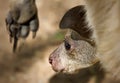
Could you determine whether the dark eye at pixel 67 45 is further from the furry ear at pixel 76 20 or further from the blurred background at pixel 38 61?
the blurred background at pixel 38 61

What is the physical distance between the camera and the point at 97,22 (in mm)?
925

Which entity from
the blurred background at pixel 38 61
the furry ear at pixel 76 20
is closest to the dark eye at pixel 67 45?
the furry ear at pixel 76 20

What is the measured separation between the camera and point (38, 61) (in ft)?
7.27

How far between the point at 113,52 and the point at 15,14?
17.8 inches

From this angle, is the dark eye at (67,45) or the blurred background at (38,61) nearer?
the dark eye at (67,45)

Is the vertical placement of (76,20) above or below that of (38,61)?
below

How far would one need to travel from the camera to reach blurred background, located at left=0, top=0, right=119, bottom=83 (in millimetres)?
2146

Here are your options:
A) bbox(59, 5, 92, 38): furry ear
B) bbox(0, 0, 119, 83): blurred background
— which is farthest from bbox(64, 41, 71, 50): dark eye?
bbox(0, 0, 119, 83): blurred background

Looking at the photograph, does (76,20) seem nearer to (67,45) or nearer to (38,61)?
(67,45)

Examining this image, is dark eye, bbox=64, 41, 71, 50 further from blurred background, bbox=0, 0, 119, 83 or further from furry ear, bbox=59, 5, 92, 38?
blurred background, bbox=0, 0, 119, 83

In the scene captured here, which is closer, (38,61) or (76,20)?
(76,20)

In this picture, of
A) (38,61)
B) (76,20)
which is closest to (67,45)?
(76,20)

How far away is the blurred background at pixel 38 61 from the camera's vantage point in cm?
215

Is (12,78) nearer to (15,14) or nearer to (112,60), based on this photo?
(15,14)
